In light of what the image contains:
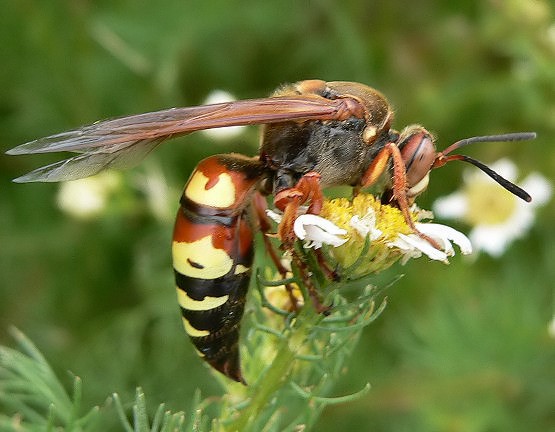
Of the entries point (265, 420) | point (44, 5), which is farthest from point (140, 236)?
point (265, 420)

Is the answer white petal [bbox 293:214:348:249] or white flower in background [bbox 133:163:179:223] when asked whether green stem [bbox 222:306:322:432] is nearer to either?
white petal [bbox 293:214:348:249]

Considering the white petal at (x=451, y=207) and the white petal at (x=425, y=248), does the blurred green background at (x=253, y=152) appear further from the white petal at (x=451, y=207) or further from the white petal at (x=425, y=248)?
the white petal at (x=425, y=248)

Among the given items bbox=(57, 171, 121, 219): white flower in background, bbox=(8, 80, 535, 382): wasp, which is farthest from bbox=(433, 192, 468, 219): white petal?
bbox=(8, 80, 535, 382): wasp

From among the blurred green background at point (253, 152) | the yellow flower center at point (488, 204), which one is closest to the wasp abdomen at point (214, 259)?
the blurred green background at point (253, 152)

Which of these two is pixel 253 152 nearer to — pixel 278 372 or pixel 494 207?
pixel 494 207

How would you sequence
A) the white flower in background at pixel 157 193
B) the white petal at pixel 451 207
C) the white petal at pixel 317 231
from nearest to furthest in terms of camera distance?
the white petal at pixel 317 231, the white flower in background at pixel 157 193, the white petal at pixel 451 207

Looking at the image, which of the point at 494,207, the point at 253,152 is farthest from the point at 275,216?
the point at 494,207
